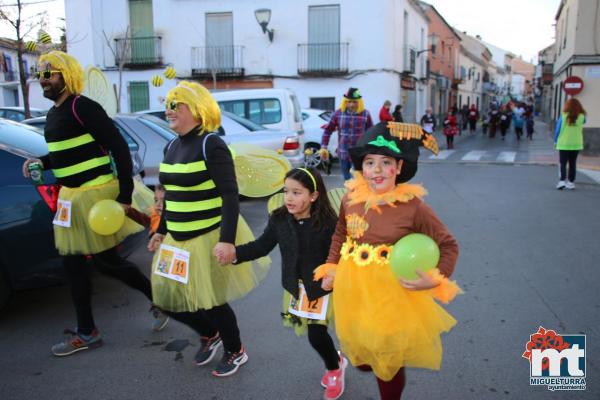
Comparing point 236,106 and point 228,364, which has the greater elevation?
point 236,106

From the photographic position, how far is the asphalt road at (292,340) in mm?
2977

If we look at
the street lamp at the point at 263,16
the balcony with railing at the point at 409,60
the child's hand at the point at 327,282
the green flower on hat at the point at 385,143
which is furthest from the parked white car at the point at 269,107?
the balcony with railing at the point at 409,60

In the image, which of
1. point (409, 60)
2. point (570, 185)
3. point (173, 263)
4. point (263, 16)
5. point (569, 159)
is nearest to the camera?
point (173, 263)

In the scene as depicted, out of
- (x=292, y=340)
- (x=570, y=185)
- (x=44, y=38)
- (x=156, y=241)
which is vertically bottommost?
(x=292, y=340)

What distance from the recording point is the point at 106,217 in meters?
3.22

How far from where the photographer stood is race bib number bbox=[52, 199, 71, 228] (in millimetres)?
3293

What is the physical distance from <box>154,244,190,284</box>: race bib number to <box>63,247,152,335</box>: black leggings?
639 millimetres

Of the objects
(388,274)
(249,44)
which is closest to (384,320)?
(388,274)

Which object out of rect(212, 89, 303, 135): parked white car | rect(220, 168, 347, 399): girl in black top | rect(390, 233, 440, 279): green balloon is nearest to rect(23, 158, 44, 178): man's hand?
rect(220, 168, 347, 399): girl in black top

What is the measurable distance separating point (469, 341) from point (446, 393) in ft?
2.29

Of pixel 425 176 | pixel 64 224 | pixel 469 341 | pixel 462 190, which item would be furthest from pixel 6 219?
pixel 425 176

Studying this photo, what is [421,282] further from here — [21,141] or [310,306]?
[21,141]

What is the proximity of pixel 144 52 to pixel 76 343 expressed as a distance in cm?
2029

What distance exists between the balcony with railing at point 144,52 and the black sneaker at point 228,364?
795 inches
